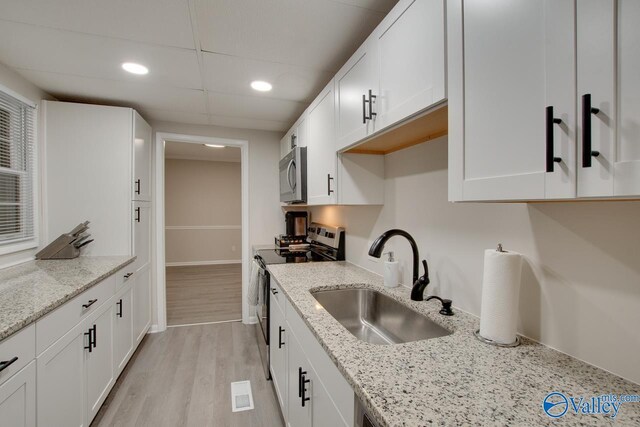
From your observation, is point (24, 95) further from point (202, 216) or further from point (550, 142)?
point (202, 216)

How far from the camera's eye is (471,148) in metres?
0.82

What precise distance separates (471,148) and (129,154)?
108 inches

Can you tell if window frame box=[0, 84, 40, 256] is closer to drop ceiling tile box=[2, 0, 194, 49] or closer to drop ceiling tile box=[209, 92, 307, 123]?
drop ceiling tile box=[2, 0, 194, 49]

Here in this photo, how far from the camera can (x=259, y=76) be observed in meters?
2.08

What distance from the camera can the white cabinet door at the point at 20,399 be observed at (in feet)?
3.52

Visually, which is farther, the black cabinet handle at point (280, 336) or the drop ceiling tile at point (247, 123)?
the drop ceiling tile at point (247, 123)

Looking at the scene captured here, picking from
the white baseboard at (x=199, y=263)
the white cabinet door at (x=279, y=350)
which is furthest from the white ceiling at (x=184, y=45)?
the white baseboard at (x=199, y=263)

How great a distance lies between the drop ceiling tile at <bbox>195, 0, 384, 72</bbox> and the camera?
4.50 feet

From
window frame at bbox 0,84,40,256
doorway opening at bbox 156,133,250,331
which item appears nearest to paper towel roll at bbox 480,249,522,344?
window frame at bbox 0,84,40,256

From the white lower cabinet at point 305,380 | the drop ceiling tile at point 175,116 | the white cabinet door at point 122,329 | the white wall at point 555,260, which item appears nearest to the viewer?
the white wall at point 555,260

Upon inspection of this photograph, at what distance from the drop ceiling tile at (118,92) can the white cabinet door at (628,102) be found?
96.7 inches

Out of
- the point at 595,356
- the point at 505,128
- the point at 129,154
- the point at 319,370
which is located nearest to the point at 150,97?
the point at 129,154

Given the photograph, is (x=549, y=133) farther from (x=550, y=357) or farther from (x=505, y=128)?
(x=550, y=357)

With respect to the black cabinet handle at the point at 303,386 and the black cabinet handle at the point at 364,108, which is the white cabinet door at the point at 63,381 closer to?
the black cabinet handle at the point at 303,386
